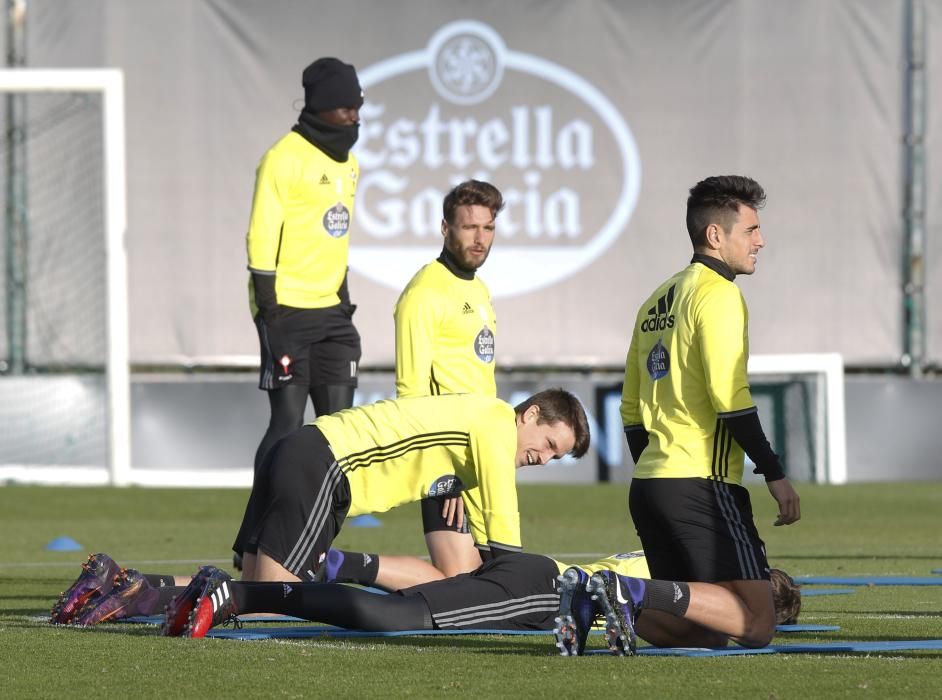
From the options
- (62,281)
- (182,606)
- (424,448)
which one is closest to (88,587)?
(182,606)

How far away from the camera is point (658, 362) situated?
5.88 metres

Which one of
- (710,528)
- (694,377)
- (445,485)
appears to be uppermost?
(694,377)

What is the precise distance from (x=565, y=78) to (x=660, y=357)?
10.1 metres

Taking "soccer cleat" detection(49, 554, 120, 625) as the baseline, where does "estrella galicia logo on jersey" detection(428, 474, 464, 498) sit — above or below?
above

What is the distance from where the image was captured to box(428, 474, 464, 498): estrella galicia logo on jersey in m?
6.23

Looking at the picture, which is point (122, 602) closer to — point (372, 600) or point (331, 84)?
point (372, 600)

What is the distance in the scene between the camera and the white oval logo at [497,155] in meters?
15.6

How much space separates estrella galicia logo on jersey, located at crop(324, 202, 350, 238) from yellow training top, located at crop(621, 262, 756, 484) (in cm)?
296

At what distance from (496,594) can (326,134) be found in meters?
3.27

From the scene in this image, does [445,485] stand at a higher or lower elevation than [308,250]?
lower

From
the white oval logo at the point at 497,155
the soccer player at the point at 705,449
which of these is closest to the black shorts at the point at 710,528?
the soccer player at the point at 705,449

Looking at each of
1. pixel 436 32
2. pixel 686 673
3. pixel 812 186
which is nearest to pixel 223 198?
pixel 436 32

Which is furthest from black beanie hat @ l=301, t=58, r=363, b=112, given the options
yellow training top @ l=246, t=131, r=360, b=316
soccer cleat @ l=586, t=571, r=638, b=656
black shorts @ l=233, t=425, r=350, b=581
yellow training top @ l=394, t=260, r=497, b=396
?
soccer cleat @ l=586, t=571, r=638, b=656

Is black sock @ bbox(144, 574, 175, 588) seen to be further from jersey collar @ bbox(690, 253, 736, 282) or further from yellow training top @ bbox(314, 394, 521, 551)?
jersey collar @ bbox(690, 253, 736, 282)
